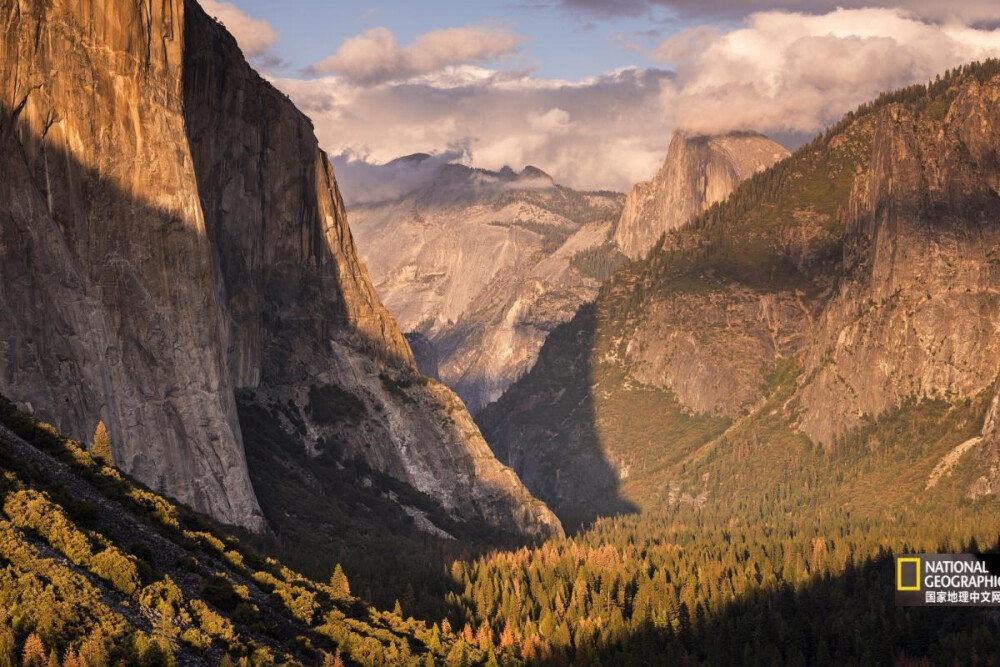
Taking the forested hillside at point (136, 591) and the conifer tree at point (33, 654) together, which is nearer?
the conifer tree at point (33, 654)

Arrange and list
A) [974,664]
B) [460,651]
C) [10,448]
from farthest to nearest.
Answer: [974,664] < [460,651] < [10,448]

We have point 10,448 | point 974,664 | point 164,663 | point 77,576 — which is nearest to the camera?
point 164,663

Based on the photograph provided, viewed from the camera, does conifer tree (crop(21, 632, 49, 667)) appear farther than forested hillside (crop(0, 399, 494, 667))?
No

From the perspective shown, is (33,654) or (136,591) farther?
(136,591)

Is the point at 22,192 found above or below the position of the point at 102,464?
above

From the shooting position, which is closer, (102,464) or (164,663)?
(164,663)

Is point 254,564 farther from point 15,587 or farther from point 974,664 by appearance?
point 974,664

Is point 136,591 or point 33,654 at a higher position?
point 136,591

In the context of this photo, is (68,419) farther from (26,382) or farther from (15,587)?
(15,587)

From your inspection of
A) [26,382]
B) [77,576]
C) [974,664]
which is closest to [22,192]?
[26,382]

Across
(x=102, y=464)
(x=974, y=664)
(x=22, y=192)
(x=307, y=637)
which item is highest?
(x=22, y=192)
